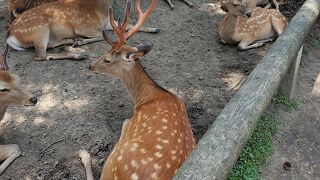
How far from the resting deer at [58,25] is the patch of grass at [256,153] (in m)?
2.58

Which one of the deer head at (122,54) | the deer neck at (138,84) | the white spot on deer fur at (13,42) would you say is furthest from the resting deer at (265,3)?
the white spot on deer fur at (13,42)

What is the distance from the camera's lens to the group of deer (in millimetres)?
3049

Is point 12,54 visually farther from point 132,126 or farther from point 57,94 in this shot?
point 132,126

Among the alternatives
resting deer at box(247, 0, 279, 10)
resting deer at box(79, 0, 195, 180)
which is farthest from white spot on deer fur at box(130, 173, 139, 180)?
resting deer at box(247, 0, 279, 10)

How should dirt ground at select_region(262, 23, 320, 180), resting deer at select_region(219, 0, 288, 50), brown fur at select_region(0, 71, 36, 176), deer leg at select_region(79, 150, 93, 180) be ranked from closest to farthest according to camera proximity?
deer leg at select_region(79, 150, 93, 180) → dirt ground at select_region(262, 23, 320, 180) → brown fur at select_region(0, 71, 36, 176) → resting deer at select_region(219, 0, 288, 50)

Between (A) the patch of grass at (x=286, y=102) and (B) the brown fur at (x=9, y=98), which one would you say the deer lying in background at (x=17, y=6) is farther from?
(A) the patch of grass at (x=286, y=102)

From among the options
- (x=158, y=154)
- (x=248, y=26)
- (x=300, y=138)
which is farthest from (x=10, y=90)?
(x=248, y=26)

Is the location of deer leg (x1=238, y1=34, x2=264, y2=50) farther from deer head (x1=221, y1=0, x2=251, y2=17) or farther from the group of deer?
the group of deer

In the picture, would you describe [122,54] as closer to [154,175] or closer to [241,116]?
[241,116]

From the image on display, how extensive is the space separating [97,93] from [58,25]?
62.7 inches

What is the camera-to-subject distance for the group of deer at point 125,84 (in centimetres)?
305

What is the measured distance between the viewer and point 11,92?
402 cm

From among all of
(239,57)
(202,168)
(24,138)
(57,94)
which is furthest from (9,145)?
(239,57)

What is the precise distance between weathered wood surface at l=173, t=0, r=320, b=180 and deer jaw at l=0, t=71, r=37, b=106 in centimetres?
202
